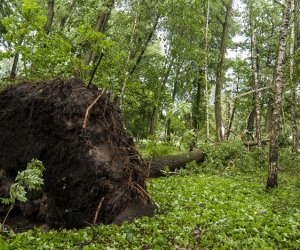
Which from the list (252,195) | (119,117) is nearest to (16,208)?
(119,117)

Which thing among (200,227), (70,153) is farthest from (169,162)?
(70,153)

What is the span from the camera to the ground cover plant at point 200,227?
5609mm

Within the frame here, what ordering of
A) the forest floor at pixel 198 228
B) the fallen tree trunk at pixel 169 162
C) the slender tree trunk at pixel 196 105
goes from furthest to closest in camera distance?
the slender tree trunk at pixel 196 105 → the fallen tree trunk at pixel 169 162 → the forest floor at pixel 198 228

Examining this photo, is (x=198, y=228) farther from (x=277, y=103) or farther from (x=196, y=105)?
(x=196, y=105)

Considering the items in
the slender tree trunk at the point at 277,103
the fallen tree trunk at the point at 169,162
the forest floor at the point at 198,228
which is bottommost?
the forest floor at the point at 198,228

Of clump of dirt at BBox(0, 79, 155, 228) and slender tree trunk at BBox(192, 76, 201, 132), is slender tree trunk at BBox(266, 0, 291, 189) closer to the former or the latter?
clump of dirt at BBox(0, 79, 155, 228)

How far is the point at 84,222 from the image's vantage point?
21.6ft

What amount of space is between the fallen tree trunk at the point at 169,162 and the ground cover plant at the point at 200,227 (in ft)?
8.17

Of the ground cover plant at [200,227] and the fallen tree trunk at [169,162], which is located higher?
the fallen tree trunk at [169,162]

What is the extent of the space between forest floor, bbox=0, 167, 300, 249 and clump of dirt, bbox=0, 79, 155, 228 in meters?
0.51

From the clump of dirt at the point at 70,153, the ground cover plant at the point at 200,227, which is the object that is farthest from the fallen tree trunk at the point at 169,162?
the clump of dirt at the point at 70,153

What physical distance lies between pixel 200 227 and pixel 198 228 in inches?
2.1

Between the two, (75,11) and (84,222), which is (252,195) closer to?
(84,222)

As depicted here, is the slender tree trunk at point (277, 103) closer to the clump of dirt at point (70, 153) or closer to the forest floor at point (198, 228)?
the forest floor at point (198, 228)
